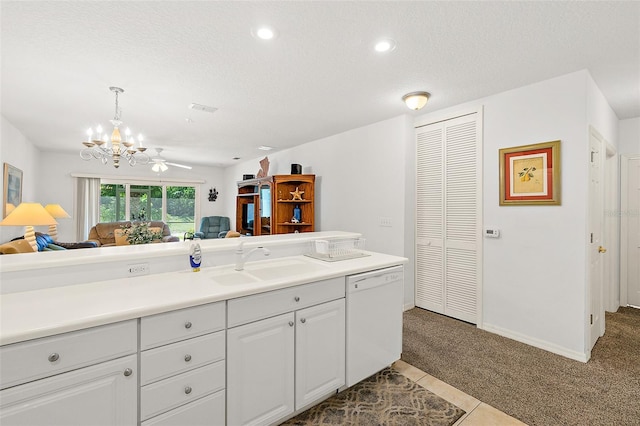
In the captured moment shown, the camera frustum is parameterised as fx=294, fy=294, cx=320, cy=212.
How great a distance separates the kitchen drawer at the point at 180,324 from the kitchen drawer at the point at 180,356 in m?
0.03

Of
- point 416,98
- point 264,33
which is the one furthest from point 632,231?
point 264,33

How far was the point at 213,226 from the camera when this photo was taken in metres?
7.90

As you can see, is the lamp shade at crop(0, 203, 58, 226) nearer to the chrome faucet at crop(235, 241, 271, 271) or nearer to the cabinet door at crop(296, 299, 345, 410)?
the chrome faucet at crop(235, 241, 271, 271)

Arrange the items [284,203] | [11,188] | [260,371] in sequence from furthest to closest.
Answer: [284,203]
[11,188]
[260,371]

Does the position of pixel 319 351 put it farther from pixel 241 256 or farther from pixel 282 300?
pixel 241 256

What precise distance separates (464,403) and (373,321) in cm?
76

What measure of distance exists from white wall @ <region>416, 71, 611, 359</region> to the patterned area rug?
1414 millimetres

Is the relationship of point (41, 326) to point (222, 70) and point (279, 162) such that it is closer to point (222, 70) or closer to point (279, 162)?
point (222, 70)

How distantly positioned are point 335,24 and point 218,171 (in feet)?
24.0

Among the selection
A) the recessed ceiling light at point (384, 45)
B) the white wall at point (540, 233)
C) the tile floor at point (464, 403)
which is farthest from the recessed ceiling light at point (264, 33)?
the tile floor at point (464, 403)

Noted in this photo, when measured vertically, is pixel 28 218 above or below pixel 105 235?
above

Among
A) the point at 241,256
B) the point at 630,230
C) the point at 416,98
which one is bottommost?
the point at 241,256

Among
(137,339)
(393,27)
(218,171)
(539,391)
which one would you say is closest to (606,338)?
(539,391)

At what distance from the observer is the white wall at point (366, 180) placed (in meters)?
3.71
